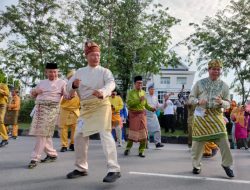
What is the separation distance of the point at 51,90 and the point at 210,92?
9.22ft

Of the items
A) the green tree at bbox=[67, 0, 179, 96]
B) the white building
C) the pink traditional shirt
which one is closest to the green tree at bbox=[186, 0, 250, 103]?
the green tree at bbox=[67, 0, 179, 96]

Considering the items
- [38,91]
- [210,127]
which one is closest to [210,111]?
[210,127]

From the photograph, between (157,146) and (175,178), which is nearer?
(175,178)

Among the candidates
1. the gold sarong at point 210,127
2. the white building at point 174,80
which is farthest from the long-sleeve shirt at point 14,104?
the white building at point 174,80

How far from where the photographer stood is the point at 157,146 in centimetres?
1159

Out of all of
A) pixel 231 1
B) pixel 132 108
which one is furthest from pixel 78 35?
pixel 132 108

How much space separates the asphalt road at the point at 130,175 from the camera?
5.59 m

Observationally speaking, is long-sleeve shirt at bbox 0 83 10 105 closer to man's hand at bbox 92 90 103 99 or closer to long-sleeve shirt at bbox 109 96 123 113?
long-sleeve shirt at bbox 109 96 123 113

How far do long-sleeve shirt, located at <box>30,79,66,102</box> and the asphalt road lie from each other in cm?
118

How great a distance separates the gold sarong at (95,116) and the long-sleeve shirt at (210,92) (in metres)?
1.55

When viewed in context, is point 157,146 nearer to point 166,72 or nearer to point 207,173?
point 207,173

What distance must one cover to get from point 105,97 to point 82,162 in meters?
1.06

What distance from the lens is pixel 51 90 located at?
7.61 metres

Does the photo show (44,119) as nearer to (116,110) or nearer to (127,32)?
(116,110)
